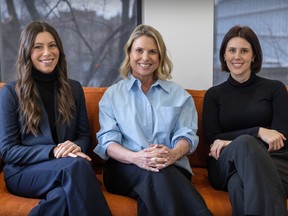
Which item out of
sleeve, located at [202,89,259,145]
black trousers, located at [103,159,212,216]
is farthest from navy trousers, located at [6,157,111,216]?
sleeve, located at [202,89,259,145]

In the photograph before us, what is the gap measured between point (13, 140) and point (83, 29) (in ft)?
3.76

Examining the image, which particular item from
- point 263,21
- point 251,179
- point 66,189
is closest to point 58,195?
point 66,189

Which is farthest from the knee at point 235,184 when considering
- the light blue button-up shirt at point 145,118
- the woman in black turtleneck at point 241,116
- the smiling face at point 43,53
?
the smiling face at point 43,53

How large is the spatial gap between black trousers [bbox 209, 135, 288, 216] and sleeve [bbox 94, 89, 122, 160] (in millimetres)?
559

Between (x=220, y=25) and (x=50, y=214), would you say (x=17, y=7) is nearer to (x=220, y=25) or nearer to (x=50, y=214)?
(x=220, y=25)

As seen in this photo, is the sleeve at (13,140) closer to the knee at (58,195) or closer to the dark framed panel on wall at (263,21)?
the knee at (58,195)

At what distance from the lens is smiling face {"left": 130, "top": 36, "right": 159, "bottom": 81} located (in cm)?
208

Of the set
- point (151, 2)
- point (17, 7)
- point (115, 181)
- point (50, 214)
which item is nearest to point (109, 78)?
point (151, 2)

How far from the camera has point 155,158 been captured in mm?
1778

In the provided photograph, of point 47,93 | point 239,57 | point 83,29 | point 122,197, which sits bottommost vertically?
point 122,197

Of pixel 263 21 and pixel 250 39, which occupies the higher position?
pixel 263 21

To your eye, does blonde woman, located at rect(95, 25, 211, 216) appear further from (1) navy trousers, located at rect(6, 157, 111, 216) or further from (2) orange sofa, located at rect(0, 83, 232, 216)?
(1) navy trousers, located at rect(6, 157, 111, 216)

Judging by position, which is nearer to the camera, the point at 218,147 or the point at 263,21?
the point at 218,147

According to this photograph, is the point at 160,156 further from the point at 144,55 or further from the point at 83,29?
the point at 83,29
